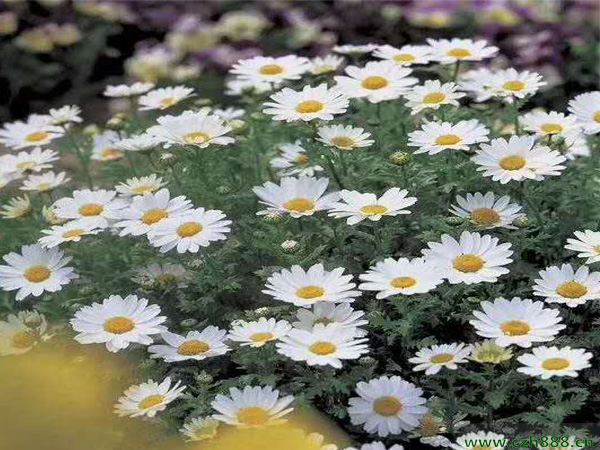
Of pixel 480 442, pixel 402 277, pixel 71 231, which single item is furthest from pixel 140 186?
pixel 480 442

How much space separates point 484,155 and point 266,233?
0.56m

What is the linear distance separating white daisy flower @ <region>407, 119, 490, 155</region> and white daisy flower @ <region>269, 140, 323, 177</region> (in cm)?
31

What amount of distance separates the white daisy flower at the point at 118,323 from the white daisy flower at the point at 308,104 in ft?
2.01

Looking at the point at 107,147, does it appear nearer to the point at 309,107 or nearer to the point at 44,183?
the point at 44,183

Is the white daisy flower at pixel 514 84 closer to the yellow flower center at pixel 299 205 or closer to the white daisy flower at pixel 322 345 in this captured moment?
the yellow flower center at pixel 299 205

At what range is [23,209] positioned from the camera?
10.7ft

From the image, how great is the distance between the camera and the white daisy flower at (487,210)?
2.86 m

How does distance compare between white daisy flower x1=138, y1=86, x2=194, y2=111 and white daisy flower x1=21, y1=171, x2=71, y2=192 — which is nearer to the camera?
white daisy flower x1=21, y1=171, x2=71, y2=192

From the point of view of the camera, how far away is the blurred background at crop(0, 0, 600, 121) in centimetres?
598

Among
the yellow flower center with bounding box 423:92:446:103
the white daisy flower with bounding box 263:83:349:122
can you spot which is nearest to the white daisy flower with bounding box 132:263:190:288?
the white daisy flower with bounding box 263:83:349:122

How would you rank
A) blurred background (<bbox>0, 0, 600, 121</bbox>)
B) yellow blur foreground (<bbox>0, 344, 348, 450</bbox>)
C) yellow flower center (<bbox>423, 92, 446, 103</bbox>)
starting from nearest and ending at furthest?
yellow blur foreground (<bbox>0, 344, 348, 450</bbox>) → yellow flower center (<bbox>423, 92, 446, 103</bbox>) → blurred background (<bbox>0, 0, 600, 121</bbox>)

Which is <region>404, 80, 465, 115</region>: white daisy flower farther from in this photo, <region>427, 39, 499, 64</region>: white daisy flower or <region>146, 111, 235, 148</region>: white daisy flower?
<region>146, 111, 235, 148</region>: white daisy flower

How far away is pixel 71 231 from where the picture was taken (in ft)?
9.93

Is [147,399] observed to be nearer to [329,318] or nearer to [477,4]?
[329,318]
